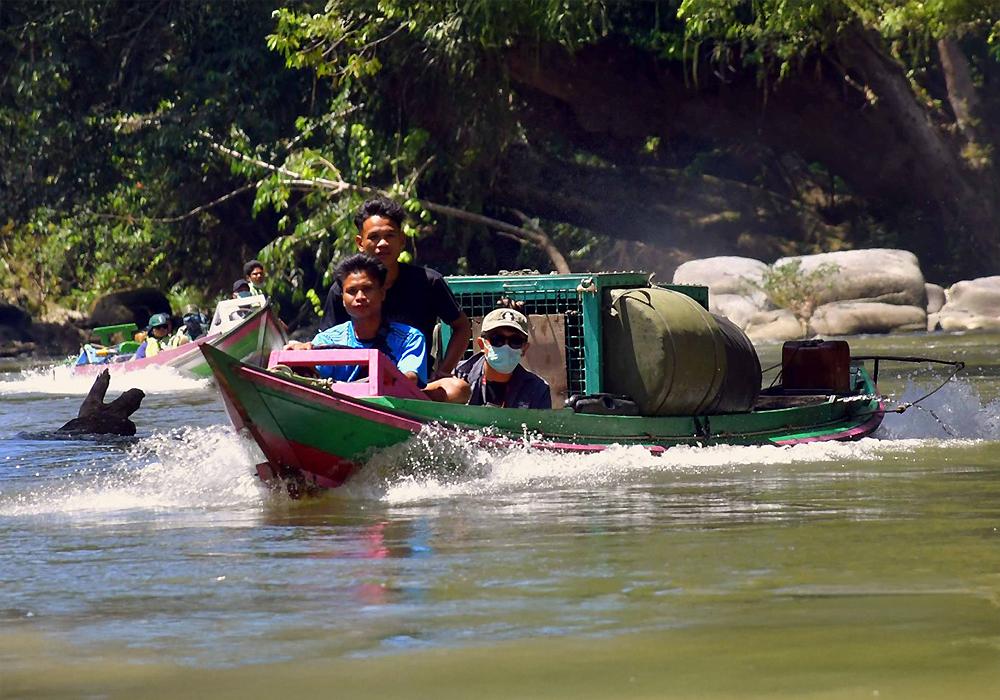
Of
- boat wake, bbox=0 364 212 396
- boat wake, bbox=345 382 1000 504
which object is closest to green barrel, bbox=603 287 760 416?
boat wake, bbox=345 382 1000 504

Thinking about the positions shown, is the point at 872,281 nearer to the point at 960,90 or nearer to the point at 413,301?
the point at 960,90

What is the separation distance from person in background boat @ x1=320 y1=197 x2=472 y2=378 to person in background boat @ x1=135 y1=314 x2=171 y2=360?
573 inches

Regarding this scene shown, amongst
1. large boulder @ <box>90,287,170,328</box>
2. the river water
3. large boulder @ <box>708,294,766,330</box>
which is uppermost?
large boulder @ <box>90,287,170,328</box>

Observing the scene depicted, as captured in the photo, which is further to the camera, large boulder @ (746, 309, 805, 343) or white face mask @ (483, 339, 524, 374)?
large boulder @ (746, 309, 805, 343)

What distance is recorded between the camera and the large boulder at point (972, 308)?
3020 centimetres

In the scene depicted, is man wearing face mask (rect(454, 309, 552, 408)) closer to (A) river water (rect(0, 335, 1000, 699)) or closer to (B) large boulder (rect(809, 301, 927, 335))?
(A) river water (rect(0, 335, 1000, 699))

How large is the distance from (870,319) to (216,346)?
14.1 m

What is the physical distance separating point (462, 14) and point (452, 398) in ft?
51.6

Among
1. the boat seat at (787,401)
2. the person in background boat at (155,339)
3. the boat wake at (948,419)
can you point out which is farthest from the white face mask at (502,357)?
the person in background boat at (155,339)

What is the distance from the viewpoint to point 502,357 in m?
10.5

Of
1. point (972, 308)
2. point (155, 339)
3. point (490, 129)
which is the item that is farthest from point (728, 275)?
point (155, 339)

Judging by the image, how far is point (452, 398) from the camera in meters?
10.4

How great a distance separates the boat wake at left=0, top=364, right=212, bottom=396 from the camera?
77.3 ft

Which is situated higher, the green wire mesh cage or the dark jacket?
the green wire mesh cage
